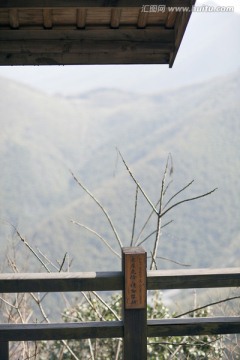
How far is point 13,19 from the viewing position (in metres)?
2.56

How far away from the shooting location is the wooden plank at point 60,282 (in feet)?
7.45

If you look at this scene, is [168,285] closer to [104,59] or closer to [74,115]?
[104,59]

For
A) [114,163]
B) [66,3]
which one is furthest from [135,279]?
[114,163]

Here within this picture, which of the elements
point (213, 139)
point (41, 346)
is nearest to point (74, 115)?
point (213, 139)

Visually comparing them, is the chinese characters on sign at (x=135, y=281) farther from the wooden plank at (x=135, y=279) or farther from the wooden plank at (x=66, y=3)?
the wooden plank at (x=66, y=3)

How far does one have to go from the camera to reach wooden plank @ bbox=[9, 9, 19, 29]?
2.50 meters

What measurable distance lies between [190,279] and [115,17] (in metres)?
1.18

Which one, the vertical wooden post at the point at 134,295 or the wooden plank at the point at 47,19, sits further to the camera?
the wooden plank at the point at 47,19

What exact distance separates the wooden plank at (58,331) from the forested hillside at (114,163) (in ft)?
120

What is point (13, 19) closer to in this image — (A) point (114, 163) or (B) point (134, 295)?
(B) point (134, 295)

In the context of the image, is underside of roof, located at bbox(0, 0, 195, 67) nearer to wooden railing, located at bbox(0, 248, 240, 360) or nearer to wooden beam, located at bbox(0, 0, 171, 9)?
wooden beam, located at bbox(0, 0, 171, 9)

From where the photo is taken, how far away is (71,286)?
2.29 metres

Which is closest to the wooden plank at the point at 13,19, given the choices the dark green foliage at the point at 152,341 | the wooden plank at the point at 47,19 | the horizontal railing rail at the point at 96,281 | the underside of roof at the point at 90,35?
the underside of roof at the point at 90,35

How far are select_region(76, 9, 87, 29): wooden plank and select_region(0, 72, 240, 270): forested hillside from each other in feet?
120
